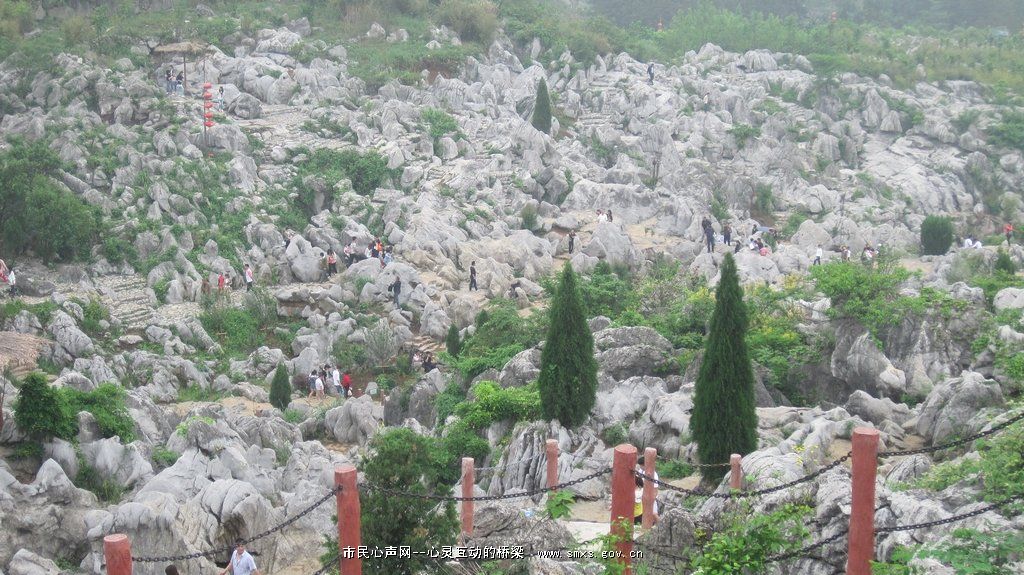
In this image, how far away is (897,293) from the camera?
21.3 metres

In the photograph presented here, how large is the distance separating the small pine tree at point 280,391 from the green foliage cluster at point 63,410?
599cm

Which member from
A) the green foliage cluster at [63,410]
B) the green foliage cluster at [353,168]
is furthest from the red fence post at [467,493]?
the green foliage cluster at [353,168]

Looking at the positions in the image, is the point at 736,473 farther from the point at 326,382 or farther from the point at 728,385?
the point at 326,382

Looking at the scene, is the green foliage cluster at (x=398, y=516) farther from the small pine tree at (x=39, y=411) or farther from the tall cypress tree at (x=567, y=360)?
the small pine tree at (x=39, y=411)

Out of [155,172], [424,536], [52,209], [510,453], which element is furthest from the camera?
[155,172]

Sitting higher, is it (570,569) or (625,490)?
(625,490)

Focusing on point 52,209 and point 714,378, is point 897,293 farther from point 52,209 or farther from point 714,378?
point 52,209

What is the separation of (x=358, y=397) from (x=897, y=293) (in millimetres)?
12543

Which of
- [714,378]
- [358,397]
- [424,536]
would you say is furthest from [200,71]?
[424,536]

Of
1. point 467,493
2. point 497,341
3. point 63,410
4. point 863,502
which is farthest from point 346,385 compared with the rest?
point 863,502

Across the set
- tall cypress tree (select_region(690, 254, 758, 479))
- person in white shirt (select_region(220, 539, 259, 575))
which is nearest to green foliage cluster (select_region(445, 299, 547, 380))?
tall cypress tree (select_region(690, 254, 758, 479))

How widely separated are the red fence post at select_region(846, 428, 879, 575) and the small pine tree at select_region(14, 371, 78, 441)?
12640mm

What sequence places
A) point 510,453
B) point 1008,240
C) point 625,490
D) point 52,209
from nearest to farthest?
point 625,490 < point 510,453 < point 52,209 < point 1008,240

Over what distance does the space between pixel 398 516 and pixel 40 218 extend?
22.3 metres
